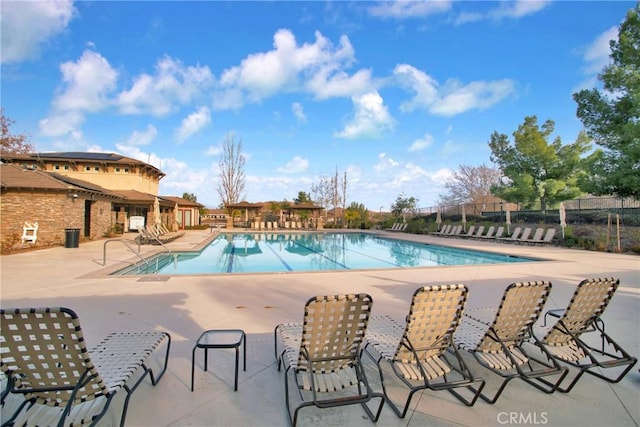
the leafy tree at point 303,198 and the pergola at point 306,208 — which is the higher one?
the leafy tree at point 303,198

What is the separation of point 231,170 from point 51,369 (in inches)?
1429

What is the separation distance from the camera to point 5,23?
10.8 metres

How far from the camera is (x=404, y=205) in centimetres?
2961

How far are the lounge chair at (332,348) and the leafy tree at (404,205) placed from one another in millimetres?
27472

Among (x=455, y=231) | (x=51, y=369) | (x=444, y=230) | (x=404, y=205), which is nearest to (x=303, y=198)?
(x=404, y=205)

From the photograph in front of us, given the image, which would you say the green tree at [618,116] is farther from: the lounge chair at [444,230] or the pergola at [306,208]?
the pergola at [306,208]

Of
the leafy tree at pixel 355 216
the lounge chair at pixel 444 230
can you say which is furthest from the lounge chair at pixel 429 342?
the leafy tree at pixel 355 216

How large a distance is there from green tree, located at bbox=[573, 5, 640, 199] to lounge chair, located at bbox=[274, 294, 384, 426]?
15.1 metres

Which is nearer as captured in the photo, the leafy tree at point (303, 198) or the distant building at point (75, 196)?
the distant building at point (75, 196)

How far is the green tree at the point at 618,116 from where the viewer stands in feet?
39.1

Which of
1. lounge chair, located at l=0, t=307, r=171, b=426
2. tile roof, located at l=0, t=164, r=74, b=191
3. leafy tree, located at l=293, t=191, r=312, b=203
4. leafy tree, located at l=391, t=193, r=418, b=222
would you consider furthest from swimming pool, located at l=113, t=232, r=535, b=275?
leafy tree, located at l=293, t=191, r=312, b=203

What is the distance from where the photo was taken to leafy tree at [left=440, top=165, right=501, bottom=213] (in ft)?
108

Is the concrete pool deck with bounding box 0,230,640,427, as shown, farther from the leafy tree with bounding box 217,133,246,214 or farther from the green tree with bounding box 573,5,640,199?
the leafy tree with bounding box 217,133,246,214

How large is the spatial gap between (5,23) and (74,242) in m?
7.89
